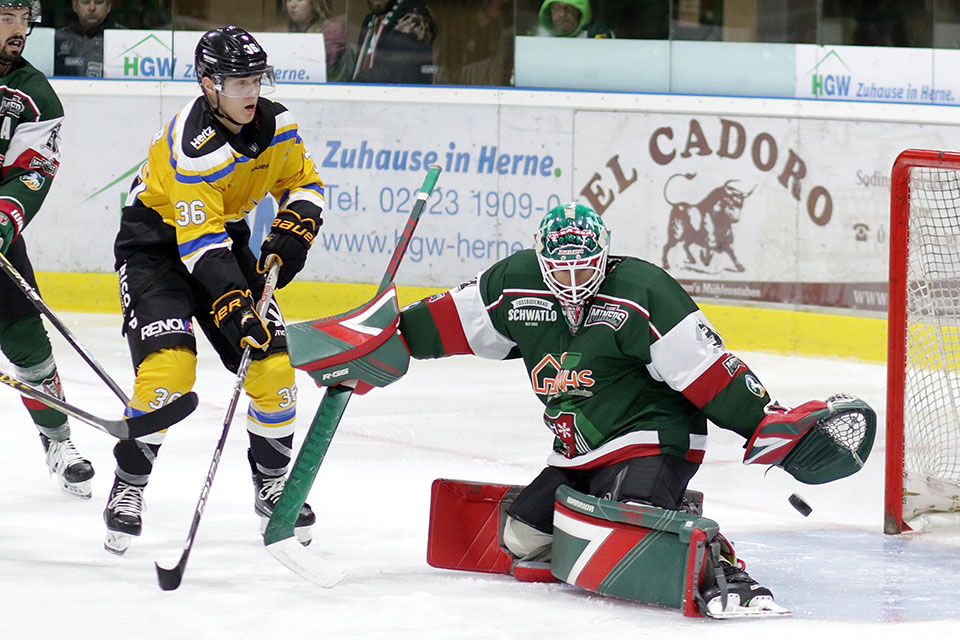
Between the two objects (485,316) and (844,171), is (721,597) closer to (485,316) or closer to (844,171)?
(485,316)

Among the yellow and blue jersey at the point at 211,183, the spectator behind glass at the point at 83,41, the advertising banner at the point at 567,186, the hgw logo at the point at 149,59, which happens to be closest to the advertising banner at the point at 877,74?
the advertising banner at the point at 567,186

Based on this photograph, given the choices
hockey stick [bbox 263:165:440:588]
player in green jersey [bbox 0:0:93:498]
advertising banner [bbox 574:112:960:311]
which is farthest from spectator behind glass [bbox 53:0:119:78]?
hockey stick [bbox 263:165:440:588]

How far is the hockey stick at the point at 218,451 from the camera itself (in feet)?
8.46

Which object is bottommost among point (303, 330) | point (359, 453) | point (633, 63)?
point (359, 453)

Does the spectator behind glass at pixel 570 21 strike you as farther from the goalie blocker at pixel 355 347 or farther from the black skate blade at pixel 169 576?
the black skate blade at pixel 169 576

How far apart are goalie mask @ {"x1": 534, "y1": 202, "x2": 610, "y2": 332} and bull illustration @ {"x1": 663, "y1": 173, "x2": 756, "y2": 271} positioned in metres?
3.27

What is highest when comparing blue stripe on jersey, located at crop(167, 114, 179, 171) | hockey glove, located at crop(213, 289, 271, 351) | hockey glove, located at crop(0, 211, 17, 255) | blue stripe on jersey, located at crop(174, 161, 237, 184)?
blue stripe on jersey, located at crop(167, 114, 179, 171)

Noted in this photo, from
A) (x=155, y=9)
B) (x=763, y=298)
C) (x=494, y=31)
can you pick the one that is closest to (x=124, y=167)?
(x=155, y=9)

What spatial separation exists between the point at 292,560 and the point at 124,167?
4.20m

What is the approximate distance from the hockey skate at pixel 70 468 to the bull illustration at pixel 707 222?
9.89 feet

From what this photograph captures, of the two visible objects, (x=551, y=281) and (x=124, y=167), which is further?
(x=124, y=167)

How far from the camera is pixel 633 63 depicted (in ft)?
20.2

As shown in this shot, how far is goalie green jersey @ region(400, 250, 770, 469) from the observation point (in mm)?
2666

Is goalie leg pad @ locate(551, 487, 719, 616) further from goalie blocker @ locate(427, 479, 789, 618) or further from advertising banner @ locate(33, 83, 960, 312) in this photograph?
advertising banner @ locate(33, 83, 960, 312)
